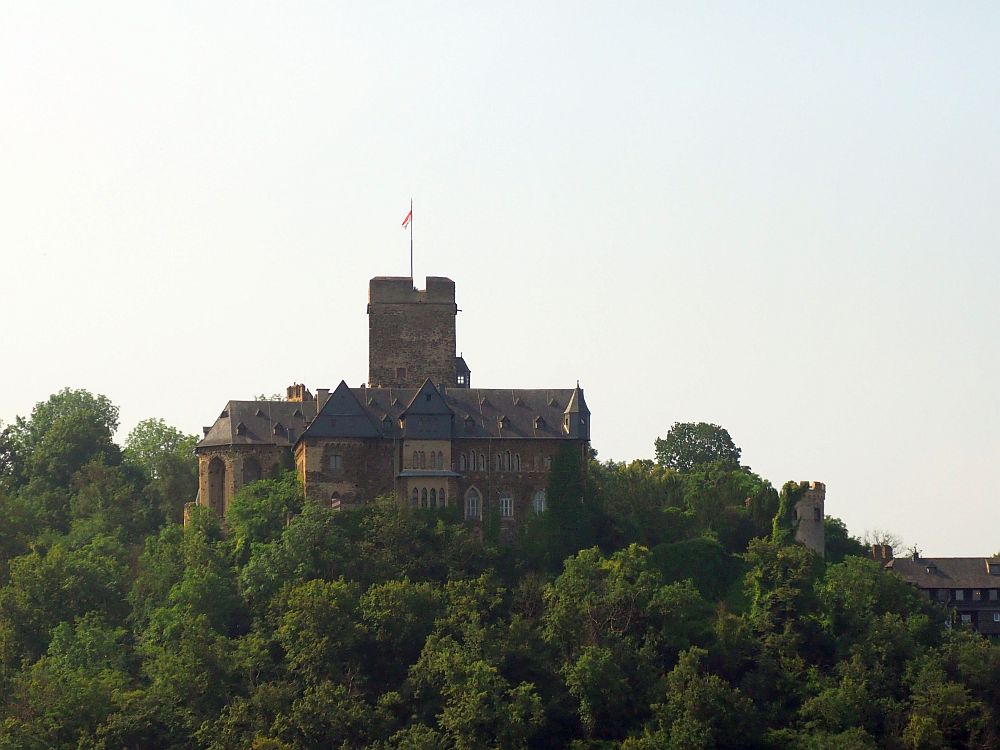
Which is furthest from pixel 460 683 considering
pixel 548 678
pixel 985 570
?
pixel 985 570

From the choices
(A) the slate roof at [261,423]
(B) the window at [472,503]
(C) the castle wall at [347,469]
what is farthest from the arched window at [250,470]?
(B) the window at [472,503]

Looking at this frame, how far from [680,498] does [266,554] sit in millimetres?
22621

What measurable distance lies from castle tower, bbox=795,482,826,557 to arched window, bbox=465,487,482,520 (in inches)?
615

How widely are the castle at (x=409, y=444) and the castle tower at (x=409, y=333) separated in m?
2.39

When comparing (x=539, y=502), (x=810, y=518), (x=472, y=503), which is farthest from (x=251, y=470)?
(x=810, y=518)

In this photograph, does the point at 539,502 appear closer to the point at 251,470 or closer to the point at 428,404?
the point at 428,404

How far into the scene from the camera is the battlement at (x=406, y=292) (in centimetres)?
12962

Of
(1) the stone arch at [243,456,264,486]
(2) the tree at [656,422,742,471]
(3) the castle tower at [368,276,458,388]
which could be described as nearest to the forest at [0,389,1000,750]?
(1) the stone arch at [243,456,264,486]

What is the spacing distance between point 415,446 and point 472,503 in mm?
3871

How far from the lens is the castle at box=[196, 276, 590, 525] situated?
12088 centimetres

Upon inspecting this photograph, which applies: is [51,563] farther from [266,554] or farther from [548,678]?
[548,678]

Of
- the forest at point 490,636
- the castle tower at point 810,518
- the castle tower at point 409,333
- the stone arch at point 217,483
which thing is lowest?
the forest at point 490,636

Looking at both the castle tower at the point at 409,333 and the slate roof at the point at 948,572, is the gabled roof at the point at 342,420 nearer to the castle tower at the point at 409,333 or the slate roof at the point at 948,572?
the castle tower at the point at 409,333

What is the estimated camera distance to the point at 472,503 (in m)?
122
